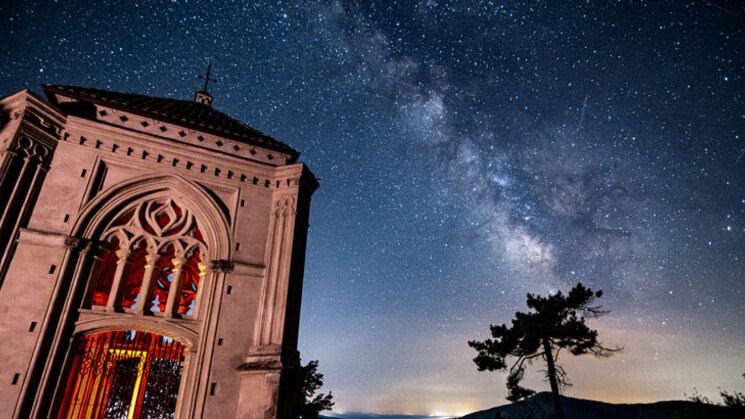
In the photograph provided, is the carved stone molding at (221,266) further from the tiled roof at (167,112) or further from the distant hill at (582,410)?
the distant hill at (582,410)

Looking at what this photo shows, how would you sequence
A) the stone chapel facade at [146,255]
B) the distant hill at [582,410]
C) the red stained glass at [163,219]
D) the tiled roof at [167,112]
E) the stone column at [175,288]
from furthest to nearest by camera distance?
the distant hill at [582,410], the tiled roof at [167,112], the red stained glass at [163,219], the stone column at [175,288], the stone chapel facade at [146,255]

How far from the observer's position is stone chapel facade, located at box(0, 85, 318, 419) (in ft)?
37.7

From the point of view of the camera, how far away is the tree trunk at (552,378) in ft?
72.2

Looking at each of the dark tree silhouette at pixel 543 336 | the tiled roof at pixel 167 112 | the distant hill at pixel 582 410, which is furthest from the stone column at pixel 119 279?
the distant hill at pixel 582 410

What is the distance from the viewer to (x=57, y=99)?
14219 millimetres

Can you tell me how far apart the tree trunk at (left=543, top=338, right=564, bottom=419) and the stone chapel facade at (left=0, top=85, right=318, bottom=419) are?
16866mm

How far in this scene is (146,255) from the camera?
14.0m

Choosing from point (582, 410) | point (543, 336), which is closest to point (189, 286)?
point (543, 336)

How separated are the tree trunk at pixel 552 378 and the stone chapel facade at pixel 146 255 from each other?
55.3 feet

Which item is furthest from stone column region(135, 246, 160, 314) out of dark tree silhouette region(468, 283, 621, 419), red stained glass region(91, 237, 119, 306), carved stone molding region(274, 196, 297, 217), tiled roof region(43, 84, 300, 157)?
dark tree silhouette region(468, 283, 621, 419)

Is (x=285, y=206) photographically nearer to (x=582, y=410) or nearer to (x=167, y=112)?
(x=167, y=112)

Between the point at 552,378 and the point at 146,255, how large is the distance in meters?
22.2

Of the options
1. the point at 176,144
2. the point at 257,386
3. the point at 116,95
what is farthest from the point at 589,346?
the point at 116,95

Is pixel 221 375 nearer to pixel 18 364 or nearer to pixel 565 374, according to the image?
pixel 18 364
